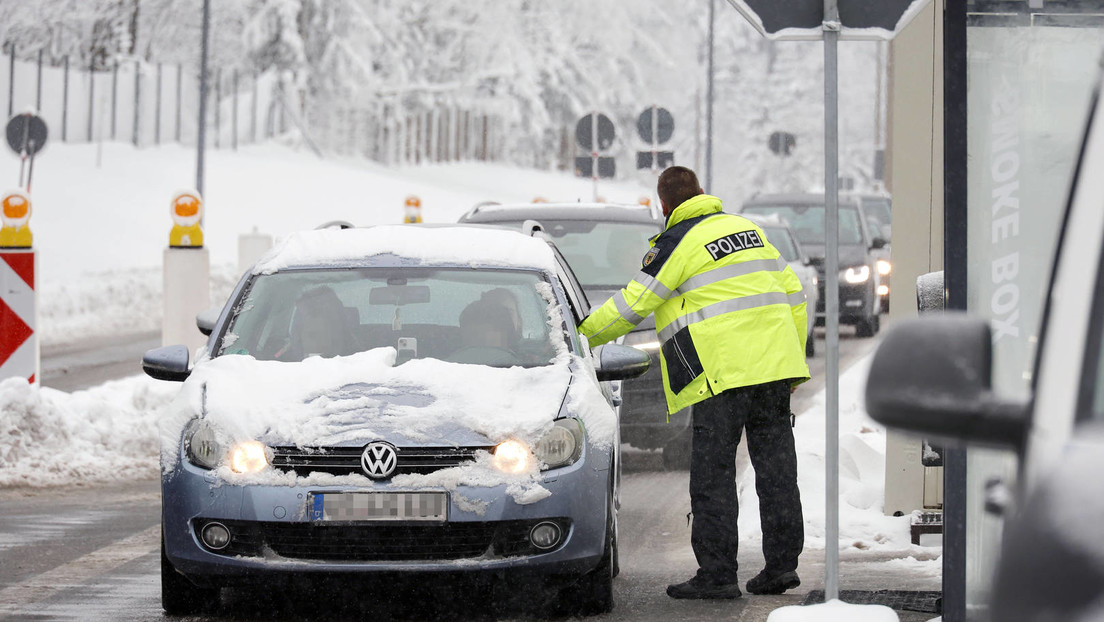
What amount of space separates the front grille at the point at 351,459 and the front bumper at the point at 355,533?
0.09m

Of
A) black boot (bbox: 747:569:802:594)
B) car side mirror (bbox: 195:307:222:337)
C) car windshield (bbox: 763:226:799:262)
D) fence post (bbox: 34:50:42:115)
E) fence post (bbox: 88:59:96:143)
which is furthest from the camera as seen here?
fence post (bbox: 88:59:96:143)

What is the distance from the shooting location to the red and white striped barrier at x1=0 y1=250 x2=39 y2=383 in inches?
443

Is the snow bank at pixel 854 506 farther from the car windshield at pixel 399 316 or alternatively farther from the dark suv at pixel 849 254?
the dark suv at pixel 849 254

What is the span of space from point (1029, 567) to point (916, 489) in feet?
19.8

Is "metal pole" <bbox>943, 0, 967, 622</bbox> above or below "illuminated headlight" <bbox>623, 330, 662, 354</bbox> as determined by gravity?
above

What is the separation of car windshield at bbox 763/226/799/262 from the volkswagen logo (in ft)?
42.5

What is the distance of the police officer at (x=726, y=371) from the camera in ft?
22.9

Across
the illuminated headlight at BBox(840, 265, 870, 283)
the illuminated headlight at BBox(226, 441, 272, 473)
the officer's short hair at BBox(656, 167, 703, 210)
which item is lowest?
the illuminated headlight at BBox(226, 441, 272, 473)

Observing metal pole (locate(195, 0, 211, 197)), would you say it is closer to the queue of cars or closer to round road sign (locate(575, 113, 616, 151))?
round road sign (locate(575, 113, 616, 151))

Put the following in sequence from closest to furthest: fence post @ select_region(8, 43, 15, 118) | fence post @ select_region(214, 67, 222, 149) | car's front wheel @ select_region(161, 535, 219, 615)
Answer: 1. car's front wheel @ select_region(161, 535, 219, 615)
2. fence post @ select_region(8, 43, 15, 118)
3. fence post @ select_region(214, 67, 222, 149)

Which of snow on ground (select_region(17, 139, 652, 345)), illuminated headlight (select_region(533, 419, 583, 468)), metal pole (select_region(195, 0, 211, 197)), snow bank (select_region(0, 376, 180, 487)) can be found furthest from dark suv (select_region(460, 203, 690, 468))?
metal pole (select_region(195, 0, 211, 197))

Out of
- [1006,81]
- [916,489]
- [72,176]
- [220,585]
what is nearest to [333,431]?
[220,585]

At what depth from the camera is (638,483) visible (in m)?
10.3

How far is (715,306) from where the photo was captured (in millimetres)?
7035
